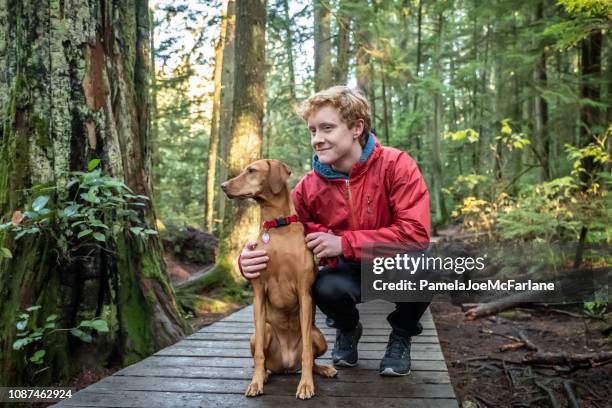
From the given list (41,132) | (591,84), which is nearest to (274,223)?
(41,132)

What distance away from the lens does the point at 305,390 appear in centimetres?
282

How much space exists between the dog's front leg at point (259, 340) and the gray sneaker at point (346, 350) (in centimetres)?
71

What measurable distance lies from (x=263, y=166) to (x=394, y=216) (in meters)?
0.96

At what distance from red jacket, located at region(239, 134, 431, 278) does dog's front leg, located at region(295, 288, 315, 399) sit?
1.31 feet

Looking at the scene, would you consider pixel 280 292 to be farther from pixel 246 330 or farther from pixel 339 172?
pixel 246 330

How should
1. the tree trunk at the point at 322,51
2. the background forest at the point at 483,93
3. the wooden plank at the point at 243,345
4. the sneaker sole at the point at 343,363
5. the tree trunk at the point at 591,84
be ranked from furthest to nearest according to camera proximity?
the tree trunk at the point at 322,51, the tree trunk at the point at 591,84, the background forest at the point at 483,93, the wooden plank at the point at 243,345, the sneaker sole at the point at 343,363

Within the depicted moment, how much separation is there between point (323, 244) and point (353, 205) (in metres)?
0.46

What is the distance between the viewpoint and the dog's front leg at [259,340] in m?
2.92

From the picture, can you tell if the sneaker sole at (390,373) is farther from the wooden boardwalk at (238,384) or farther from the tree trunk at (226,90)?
the tree trunk at (226,90)

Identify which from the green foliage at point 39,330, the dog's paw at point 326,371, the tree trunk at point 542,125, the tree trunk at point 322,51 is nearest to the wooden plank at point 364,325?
the green foliage at point 39,330

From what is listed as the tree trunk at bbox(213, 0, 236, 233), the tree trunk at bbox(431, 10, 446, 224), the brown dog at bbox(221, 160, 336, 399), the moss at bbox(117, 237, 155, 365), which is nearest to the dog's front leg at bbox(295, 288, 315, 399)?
the brown dog at bbox(221, 160, 336, 399)

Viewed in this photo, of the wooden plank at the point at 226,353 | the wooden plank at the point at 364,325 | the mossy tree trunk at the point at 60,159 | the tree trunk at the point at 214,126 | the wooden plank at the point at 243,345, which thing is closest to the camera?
the wooden plank at the point at 226,353

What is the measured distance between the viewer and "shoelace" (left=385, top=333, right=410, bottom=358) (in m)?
3.33

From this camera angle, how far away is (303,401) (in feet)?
9.12
